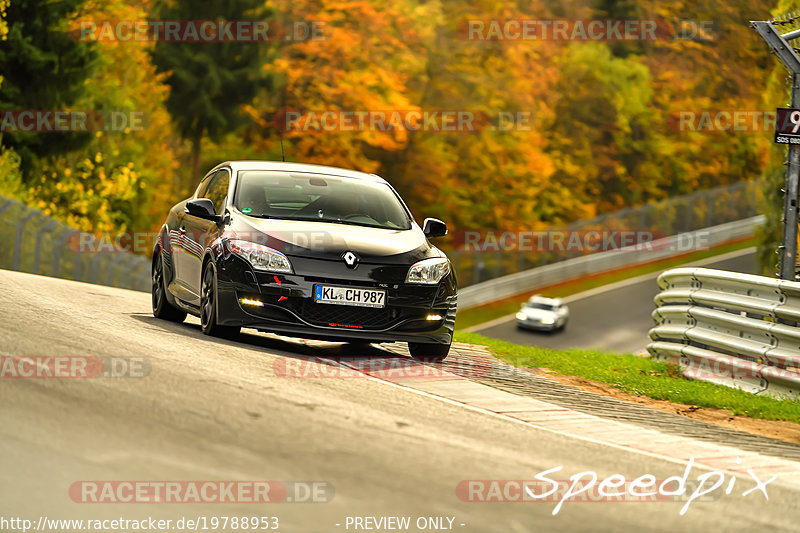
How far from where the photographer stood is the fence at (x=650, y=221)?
166 ft

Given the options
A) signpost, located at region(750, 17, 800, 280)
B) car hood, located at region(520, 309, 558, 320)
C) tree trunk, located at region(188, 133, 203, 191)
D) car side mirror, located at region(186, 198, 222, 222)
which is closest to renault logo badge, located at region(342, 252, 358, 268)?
car side mirror, located at region(186, 198, 222, 222)

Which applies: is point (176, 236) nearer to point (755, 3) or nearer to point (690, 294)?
point (690, 294)

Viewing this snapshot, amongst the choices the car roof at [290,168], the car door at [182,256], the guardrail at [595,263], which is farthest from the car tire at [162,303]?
the guardrail at [595,263]

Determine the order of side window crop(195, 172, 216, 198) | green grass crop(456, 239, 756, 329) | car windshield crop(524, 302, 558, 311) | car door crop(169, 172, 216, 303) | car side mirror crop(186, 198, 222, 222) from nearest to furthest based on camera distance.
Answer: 1. car side mirror crop(186, 198, 222, 222)
2. car door crop(169, 172, 216, 303)
3. side window crop(195, 172, 216, 198)
4. car windshield crop(524, 302, 558, 311)
5. green grass crop(456, 239, 756, 329)

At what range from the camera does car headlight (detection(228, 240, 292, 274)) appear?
33.1 feet

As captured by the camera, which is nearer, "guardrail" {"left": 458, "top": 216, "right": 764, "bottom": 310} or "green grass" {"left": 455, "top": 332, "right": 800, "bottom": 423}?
"green grass" {"left": 455, "top": 332, "right": 800, "bottom": 423}

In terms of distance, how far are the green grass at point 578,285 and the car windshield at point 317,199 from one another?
108ft

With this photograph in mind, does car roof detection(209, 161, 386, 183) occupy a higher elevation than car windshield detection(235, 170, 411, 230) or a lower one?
higher

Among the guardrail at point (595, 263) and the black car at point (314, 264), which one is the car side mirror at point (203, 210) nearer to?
the black car at point (314, 264)

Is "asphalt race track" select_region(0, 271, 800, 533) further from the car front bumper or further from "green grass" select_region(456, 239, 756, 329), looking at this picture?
"green grass" select_region(456, 239, 756, 329)

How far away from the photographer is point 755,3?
6247cm

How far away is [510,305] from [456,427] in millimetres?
42779

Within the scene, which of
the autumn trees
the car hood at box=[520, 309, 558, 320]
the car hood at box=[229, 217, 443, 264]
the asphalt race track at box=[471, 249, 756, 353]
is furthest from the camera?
the car hood at box=[520, 309, 558, 320]

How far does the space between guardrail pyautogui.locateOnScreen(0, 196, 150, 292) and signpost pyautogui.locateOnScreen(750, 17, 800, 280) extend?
49.3 ft
